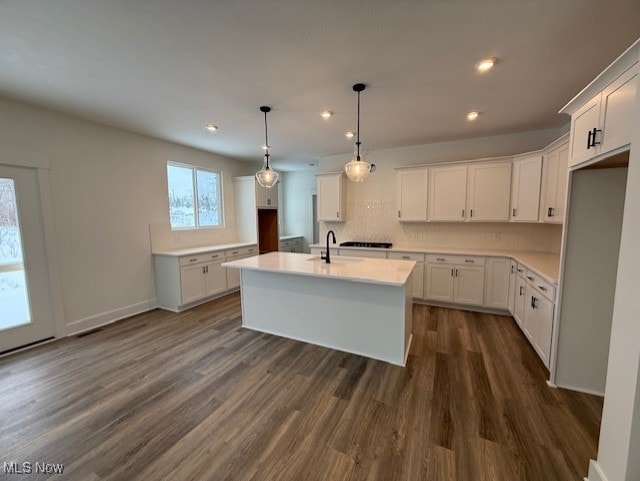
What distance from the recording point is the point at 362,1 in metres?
1.51

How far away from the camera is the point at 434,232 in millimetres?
4625

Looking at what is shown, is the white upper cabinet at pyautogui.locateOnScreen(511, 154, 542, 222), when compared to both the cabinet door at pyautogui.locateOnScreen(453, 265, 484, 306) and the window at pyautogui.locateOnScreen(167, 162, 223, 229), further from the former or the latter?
the window at pyautogui.locateOnScreen(167, 162, 223, 229)

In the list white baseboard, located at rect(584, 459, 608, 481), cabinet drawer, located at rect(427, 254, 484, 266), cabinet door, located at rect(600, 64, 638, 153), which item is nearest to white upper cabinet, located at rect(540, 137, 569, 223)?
cabinet drawer, located at rect(427, 254, 484, 266)

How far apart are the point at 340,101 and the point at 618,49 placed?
215 cm

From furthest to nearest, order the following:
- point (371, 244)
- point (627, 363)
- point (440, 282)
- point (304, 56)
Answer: point (371, 244) < point (440, 282) < point (304, 56) < point (627, 363)

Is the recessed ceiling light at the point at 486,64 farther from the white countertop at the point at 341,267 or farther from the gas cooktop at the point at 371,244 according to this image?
the gas cooktop at the point at 371,244

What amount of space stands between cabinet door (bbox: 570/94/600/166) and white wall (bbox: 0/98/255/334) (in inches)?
199

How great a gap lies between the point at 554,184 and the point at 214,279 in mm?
4950

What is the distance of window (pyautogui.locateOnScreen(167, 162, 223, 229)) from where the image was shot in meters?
4.59

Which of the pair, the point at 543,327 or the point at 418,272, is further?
the point at 418,272

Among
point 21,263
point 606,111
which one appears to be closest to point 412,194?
point 606,111

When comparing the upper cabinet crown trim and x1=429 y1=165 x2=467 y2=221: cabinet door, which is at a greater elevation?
the upper cabinet crown trim

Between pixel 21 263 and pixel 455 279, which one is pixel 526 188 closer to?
pixel 455 279

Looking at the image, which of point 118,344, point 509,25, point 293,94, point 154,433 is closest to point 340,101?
point 293,94
